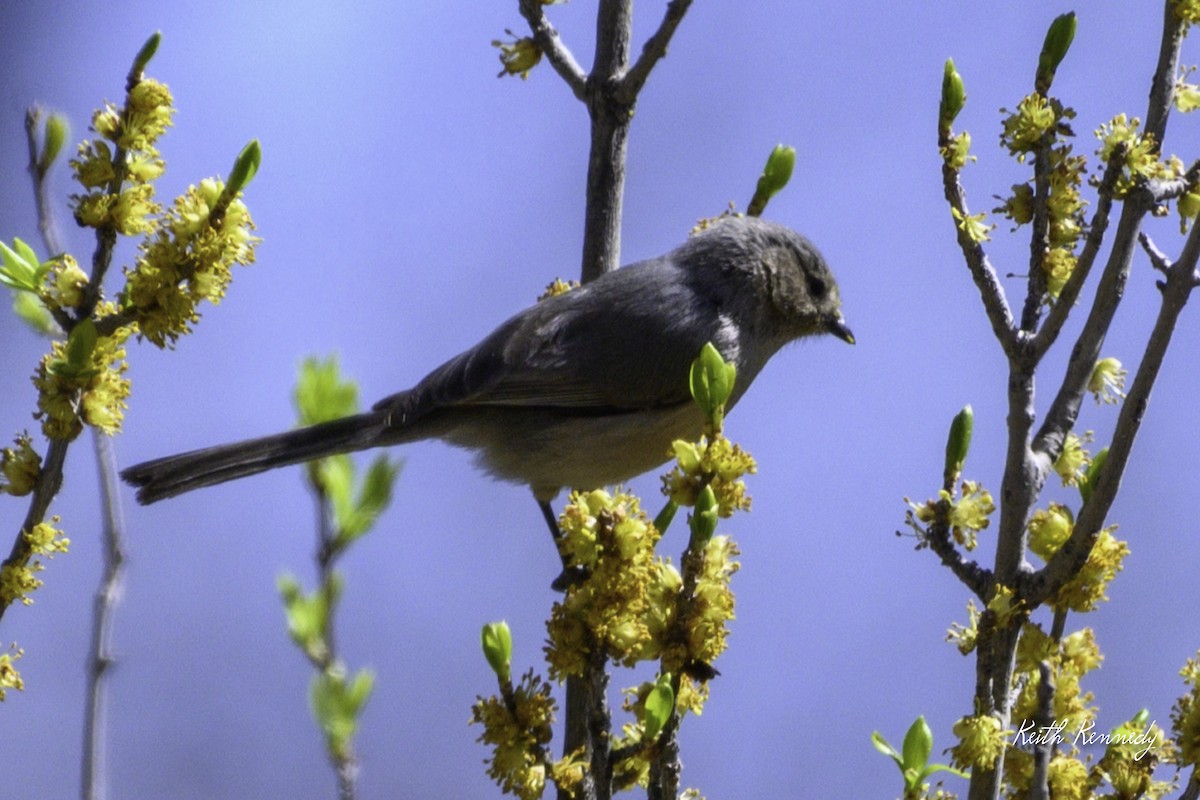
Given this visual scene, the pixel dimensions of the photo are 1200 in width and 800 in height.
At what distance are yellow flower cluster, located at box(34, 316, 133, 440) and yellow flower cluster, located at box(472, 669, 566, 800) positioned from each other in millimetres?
671

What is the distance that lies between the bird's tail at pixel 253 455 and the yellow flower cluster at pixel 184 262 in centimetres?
109

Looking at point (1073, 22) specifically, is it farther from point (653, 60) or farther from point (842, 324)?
point (842, 324)

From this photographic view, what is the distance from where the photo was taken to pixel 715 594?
5.03 ft

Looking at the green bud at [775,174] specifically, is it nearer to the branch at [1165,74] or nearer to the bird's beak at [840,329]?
the branch at [1165,74]

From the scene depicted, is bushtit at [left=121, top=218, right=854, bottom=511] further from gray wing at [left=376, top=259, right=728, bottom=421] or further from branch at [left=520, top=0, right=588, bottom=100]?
branch at [left=520, top=0, right=588, bottom=100]

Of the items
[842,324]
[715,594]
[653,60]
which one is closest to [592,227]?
[653,60]

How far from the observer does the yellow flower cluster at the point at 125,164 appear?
6.30 ft

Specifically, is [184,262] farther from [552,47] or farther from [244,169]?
[552,47]

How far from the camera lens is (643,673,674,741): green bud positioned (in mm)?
1510

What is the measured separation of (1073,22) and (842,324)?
228 cm

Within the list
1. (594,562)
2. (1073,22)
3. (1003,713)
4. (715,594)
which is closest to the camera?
(715,594)

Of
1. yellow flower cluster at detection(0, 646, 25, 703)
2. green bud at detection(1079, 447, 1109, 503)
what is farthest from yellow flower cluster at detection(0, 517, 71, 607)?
green bud at detection(1079, 447, 1109, 503)

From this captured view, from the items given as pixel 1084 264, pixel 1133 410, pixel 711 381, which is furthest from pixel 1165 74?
pixel 711 381

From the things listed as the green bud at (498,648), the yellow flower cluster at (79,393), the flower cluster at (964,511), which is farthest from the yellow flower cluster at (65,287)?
the flower cluster at (964,511)
